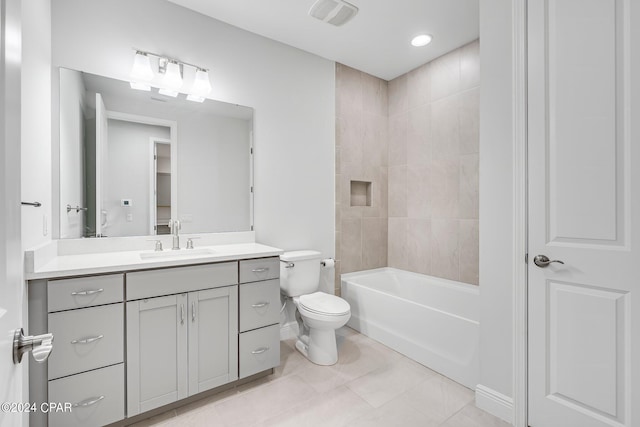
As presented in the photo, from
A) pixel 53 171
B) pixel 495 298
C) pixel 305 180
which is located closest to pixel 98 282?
pixel 53 171

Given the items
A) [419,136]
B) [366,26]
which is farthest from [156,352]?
[419,136]

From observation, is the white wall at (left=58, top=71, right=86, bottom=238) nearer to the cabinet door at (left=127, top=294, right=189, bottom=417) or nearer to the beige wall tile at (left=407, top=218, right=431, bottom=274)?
the cabinet door at (left=127, top=294, right=189, bottom=417)

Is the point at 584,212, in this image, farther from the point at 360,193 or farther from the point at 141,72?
the point at 141,72

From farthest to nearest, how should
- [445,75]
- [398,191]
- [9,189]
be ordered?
[398,191]
[445,75]
[9,189]

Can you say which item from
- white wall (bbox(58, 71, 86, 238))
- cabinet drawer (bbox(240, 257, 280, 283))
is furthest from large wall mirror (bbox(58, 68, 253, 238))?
cabinet drawer (bbox(240, 257, 280, 283))

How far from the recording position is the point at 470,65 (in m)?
2.67

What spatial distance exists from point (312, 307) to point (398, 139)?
211 cm

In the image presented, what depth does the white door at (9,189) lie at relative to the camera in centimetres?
47

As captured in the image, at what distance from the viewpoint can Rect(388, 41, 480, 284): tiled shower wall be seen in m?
2.70

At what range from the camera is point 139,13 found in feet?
6.82

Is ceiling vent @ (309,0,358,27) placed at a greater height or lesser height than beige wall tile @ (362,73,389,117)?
greater

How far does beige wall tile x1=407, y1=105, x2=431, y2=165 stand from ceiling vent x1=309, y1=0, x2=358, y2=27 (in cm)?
122

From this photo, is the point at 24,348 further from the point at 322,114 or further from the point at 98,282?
the point at 322,114

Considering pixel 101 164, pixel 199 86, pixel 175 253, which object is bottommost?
pixel 175 253
